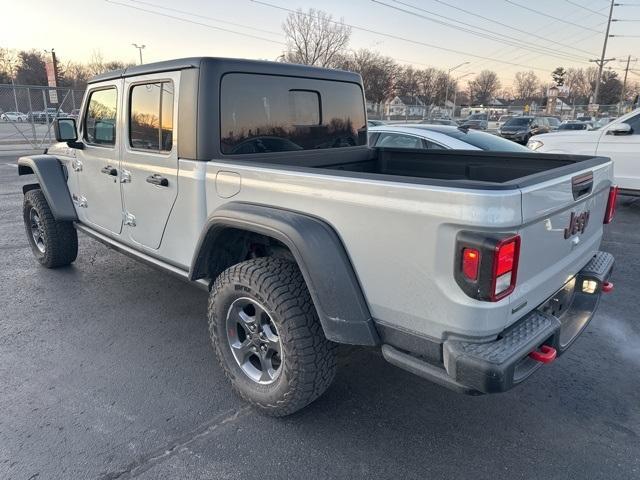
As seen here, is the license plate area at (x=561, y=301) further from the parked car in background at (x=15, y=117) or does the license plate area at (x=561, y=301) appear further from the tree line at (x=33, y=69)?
the tree line at (x=33, y=69)

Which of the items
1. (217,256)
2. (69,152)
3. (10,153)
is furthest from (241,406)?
(10,153)

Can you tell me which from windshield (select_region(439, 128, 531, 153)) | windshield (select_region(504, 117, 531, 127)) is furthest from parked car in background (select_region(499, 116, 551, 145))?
windshield (select_region(439, 128, 531, 153))

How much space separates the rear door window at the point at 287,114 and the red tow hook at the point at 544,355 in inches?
83.8

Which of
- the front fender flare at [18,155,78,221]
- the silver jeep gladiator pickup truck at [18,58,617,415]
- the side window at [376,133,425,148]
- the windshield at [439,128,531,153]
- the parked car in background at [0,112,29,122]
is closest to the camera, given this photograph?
the silver jeep gladiator pickup truck at [18,58,617,415]

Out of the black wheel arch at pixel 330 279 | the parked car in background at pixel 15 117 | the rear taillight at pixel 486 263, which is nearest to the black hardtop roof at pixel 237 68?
the black wheel arch at pixel 330 279

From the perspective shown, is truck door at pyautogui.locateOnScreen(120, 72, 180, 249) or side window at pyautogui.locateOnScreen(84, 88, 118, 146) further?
side window at pyautogui.locateOnScreen(84, 88, 118, 146)

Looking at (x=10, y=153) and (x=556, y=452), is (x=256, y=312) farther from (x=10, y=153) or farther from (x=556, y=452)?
(x=10, y=153)

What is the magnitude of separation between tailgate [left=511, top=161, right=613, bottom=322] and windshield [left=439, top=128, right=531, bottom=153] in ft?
12.3

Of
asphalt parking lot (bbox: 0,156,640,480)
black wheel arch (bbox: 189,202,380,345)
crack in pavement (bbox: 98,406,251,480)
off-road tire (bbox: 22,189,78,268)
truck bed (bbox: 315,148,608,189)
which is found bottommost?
crack in pavement (bbox: 98,406,251,480)

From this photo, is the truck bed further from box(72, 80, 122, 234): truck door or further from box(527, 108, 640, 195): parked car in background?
box(527, 108, 640, 195): parked car in background

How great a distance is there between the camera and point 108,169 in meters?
3.92

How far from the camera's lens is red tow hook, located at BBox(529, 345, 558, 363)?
7.19ft

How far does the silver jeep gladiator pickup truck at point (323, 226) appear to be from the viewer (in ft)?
6.56

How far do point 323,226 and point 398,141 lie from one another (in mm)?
4932
